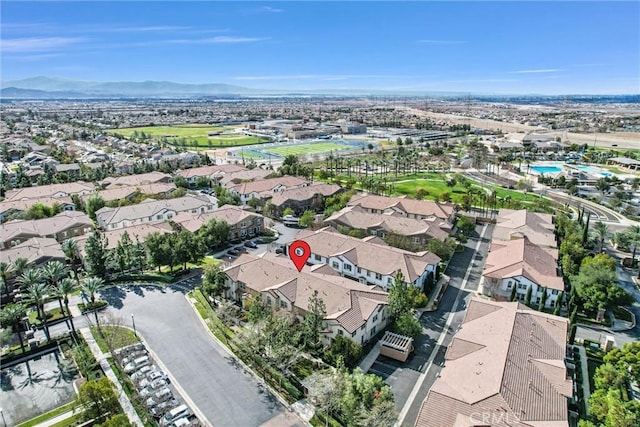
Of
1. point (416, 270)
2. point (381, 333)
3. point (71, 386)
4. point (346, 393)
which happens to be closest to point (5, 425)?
point (71, 386)

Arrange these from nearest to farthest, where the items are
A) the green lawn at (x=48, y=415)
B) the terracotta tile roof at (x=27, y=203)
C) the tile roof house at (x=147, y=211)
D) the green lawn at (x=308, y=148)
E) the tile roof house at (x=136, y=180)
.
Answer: the green lawn at (x=48, y=415), the tile roof house at (x=147, y=211), the terracotta tile roof at (x=27, y=203), the tile roof house at (x=136, y=180), the green lawn at (x=308, y=148)

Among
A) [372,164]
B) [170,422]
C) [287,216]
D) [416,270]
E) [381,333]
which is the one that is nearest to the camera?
[170,422]

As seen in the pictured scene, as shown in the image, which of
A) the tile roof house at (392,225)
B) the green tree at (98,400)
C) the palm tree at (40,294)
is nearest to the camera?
the green tree at (98,400)

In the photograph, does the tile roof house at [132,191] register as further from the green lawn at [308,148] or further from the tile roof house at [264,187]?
the green lawn at [308,148]

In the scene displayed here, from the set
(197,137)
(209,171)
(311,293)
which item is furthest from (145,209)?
(197,137)

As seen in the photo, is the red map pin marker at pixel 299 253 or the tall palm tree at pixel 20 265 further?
the red map pin marker at pixel 299 253

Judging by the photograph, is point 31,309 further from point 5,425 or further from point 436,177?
point 436,177

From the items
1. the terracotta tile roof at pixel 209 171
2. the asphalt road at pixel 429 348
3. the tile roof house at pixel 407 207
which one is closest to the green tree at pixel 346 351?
the asphalt road at pixel 429 348
